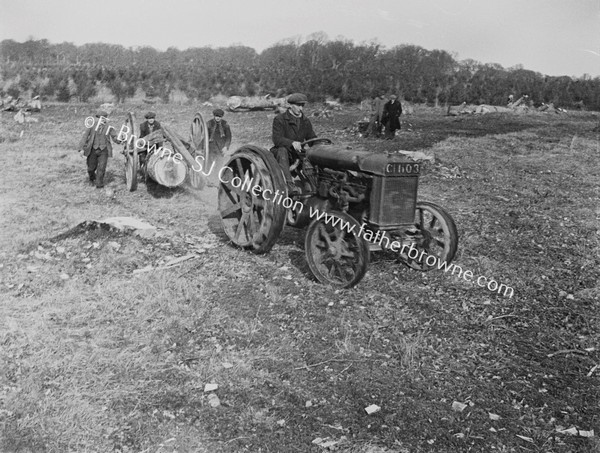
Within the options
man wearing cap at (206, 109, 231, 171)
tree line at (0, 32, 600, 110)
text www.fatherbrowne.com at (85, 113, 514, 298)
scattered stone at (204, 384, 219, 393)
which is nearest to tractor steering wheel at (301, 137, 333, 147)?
text www.fatherbrowne.com at (85, 113, 514, 298)

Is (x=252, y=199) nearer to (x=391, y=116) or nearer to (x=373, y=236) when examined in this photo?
(x=373, y=236)

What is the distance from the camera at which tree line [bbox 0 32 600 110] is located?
88.0 ft

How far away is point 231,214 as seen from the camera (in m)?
6.26

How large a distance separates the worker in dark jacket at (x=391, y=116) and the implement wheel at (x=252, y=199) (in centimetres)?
951

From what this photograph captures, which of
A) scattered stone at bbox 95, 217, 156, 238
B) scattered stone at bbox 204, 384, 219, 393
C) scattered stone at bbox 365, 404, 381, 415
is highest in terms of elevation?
scattered stone at bbox 95, 217, 156, 238

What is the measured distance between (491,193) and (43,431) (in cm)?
769

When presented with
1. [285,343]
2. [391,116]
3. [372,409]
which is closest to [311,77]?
[391,116]

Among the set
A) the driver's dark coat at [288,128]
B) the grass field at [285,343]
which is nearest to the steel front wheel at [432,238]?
the grass field at [285,343]

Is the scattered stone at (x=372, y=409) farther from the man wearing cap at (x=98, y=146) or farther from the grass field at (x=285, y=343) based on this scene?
the man wearing cap at (x=98, y=146)

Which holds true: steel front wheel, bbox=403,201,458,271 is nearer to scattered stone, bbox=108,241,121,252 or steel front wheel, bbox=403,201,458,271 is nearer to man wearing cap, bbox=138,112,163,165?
scattered stone, bbox=108,241,121,252

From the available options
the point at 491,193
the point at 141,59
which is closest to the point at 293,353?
the point at 491,193

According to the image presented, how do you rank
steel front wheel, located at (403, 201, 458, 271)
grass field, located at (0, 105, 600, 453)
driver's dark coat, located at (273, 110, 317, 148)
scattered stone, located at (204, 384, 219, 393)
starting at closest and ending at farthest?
grass field, located at (0, 105, 600, 453) < scattered stone, located at (204, 384, 219, 393) < steel front wheel, located at (403, 201, 458, 271) < driver's dark coat, located at (273, 110, 317, 148)

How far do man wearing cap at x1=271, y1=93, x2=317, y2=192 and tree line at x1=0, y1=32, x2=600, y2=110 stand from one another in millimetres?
21038

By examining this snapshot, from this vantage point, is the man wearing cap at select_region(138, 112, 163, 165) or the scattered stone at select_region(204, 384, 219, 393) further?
the man wearing cap at select_region(138, 112, 163, 165)
